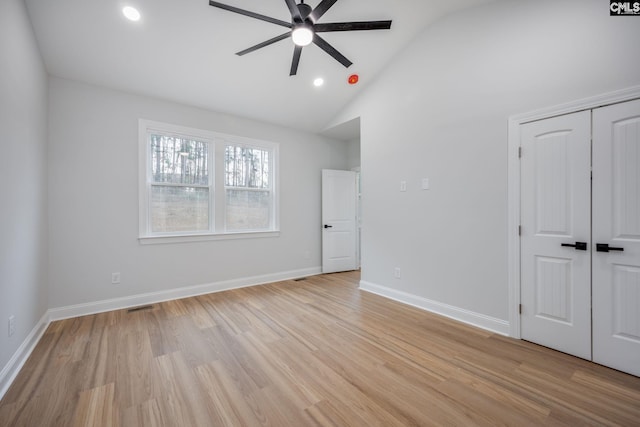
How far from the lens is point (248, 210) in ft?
14.9

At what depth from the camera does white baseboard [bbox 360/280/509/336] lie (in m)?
2.68

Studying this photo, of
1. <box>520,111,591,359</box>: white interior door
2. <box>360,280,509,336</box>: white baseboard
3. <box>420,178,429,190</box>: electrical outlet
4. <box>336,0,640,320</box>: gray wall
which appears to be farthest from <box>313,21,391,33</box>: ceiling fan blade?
<box>360,280,509,336</box>: white baseboard

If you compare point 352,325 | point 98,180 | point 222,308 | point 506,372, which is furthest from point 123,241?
point 506,372

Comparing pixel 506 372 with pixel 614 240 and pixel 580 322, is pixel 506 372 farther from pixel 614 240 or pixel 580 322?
pixel 614 240

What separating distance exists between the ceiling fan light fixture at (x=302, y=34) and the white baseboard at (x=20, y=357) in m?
3.33

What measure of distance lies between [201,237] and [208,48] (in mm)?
2521

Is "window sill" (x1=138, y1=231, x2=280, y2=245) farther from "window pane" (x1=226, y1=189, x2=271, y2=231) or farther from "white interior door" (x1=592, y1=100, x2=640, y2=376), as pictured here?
"white interior door" (x1=592, y1=100, x2=640, y2=376)

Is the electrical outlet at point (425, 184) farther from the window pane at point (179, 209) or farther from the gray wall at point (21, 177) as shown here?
the gray wall at point (21, 177)

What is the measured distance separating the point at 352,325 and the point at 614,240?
235cm

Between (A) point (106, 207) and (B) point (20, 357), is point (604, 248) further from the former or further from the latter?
(A) point (106, 207)

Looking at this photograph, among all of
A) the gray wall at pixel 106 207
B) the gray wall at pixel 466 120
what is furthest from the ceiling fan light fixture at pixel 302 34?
the gray wall at pixel 106 207

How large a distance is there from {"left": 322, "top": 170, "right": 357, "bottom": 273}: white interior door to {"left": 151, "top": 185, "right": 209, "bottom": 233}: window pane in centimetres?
223

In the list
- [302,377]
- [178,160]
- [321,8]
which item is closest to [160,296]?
[178,160]

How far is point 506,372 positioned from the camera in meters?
2.01
